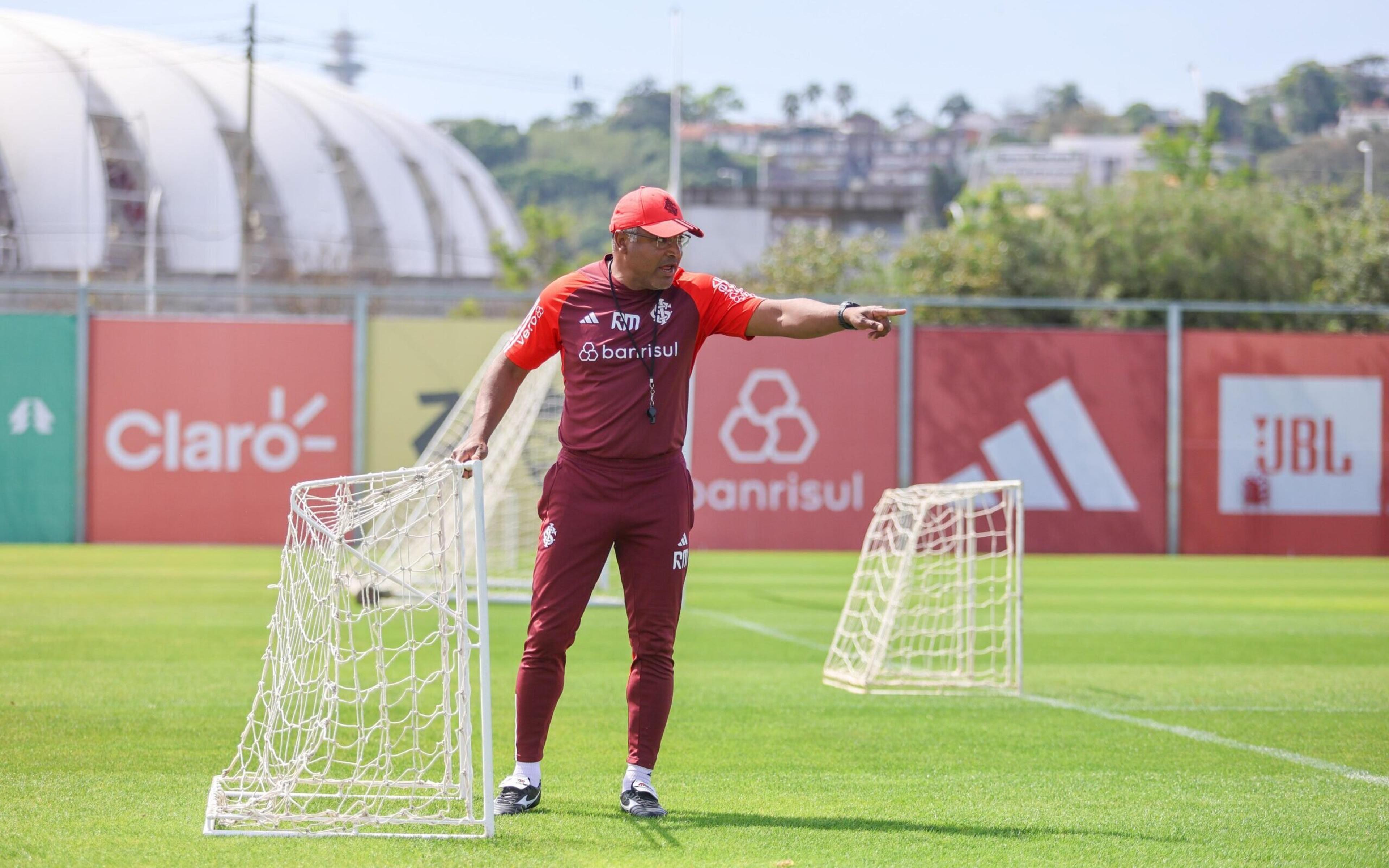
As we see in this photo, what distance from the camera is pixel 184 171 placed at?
59.5 m

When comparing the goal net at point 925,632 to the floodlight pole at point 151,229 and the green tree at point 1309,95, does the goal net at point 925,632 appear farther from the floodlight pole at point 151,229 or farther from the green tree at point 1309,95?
the green tree at point 1309,95

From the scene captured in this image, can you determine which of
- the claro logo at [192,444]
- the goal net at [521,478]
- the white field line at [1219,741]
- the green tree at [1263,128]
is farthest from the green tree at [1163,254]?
the green tree at [1263,128]

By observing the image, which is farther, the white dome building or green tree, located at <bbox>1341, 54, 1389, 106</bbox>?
green tree, located at <bbox>1341, 54, 1389, 106</bbox>

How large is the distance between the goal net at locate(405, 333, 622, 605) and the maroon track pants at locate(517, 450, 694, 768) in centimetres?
836

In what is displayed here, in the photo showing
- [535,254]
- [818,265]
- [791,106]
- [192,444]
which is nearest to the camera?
[192,444]


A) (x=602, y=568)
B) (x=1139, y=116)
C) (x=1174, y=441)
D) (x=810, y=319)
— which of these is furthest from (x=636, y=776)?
(x=1139, y=116)

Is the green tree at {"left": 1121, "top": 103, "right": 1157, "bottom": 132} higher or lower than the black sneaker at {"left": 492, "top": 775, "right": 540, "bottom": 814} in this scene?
higher

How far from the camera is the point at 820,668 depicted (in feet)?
33.0

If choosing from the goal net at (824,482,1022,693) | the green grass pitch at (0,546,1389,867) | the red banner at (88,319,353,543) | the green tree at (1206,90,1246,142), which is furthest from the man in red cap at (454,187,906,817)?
the green tree at (1206,90,1246,142)

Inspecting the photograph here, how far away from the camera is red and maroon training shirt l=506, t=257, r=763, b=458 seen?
543 cm

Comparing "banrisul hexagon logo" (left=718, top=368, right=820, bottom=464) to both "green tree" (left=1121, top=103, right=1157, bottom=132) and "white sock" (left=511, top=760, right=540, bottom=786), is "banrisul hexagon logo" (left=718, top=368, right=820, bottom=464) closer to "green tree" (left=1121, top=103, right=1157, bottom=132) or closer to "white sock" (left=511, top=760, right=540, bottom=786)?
"white sock" (left=511, top=760, right=540, bottom=786)

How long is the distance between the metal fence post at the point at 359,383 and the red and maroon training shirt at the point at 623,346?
16.2 meters

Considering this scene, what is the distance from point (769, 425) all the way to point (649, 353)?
16393 mm

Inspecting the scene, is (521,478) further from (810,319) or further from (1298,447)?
(1298,447)
